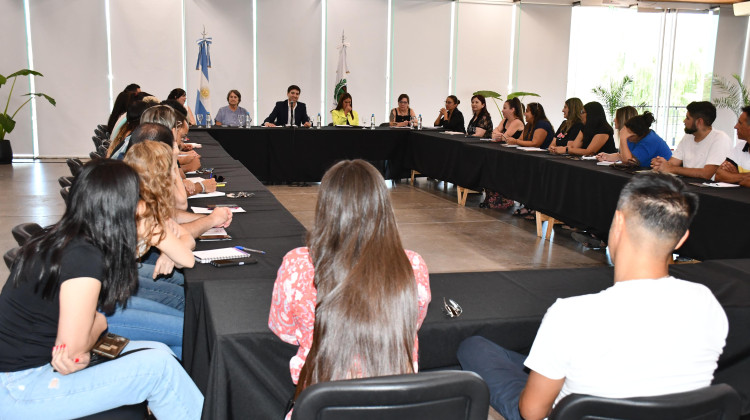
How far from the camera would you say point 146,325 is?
2.23 metres

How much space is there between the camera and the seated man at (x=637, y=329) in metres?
1.31

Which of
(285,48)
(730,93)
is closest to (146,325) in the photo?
(285,48)

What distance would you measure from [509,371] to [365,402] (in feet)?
2.30

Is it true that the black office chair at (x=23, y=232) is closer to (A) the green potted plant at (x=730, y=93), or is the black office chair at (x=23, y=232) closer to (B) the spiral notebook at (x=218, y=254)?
(B) the spiral notebook at (x=218, y=254)

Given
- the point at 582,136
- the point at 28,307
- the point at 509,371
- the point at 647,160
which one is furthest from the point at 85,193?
the point at 582,136

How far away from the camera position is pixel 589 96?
12.0m

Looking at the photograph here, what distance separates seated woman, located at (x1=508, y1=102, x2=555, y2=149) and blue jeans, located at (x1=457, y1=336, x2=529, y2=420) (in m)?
4.93

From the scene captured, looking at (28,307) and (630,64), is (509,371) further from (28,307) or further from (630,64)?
(630,64)

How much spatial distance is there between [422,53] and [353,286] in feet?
33.8

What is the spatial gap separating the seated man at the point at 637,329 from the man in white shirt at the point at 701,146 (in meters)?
3.21

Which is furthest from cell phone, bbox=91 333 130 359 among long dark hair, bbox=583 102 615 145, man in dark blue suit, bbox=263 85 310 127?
man in dark blue suit, bbox=263 85 310 127

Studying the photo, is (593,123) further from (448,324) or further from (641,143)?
(448,324)

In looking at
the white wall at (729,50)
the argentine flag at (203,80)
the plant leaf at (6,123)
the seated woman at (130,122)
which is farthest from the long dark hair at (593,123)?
the plant leaf at (6,123)

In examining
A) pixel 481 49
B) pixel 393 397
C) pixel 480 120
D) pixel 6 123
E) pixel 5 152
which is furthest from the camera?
pixel 481 49
